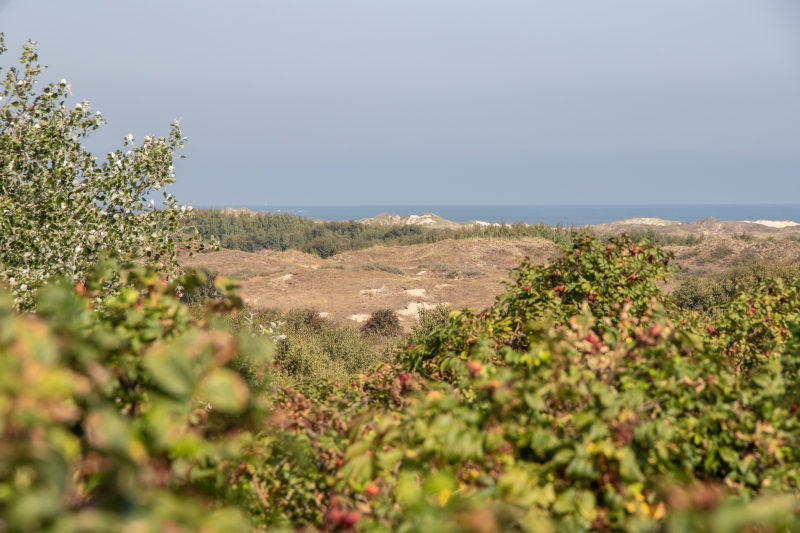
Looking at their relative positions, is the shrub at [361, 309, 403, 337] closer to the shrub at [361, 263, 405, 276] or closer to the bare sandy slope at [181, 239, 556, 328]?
the bare sandy slope at [181, 239, 556, 328]

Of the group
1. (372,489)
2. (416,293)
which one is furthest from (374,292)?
(372,489)

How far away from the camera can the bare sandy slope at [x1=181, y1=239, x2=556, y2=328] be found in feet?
96.4

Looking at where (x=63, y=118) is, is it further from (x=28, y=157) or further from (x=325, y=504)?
(x=325, y=504)

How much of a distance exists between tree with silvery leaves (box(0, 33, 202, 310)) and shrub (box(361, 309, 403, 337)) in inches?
579

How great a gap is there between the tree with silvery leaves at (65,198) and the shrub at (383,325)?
48.2 ft

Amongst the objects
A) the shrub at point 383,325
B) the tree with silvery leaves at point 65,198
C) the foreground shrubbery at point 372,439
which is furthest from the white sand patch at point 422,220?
the foreground shrubbery at point 372,439

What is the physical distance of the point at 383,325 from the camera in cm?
2328

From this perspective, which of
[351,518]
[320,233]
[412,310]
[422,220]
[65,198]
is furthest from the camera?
[422,220]

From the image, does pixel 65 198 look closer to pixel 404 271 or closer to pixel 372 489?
pixel 372 489

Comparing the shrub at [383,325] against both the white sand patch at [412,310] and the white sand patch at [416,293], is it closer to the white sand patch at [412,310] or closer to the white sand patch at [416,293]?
the white sand patch at [412,310]

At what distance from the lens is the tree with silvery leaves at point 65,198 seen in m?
6.66

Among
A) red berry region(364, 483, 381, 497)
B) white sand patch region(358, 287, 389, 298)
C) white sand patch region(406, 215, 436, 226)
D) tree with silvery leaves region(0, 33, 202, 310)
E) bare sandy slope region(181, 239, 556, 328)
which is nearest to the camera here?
red berry region(364, 483, 381, 497)

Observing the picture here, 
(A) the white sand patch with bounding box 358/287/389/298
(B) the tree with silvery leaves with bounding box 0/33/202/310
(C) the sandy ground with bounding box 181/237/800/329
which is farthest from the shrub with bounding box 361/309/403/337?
(B) the tree with silvery leaves with bounding box 0/33/202/310

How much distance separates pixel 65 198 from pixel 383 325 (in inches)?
661
